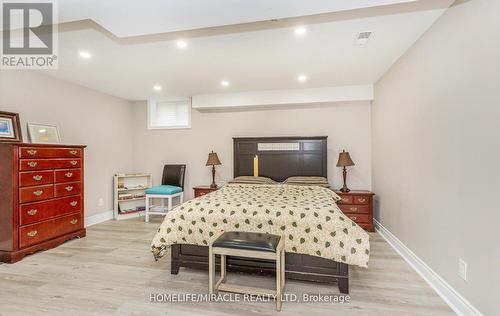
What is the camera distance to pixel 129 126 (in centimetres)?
540

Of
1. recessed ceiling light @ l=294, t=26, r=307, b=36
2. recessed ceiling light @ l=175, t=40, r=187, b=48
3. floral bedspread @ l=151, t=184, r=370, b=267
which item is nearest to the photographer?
floral bedspread @ l=151, t=184, r=370, b=267

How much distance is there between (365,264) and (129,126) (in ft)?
16.8

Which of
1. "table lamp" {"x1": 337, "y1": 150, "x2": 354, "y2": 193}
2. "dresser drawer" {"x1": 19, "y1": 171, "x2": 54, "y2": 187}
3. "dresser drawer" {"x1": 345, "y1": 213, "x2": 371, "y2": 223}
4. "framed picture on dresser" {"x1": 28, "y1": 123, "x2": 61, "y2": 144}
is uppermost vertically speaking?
"framed picture on dresser" {"x1": 28, "y1": 123, "x2": 61, "y2": 144}

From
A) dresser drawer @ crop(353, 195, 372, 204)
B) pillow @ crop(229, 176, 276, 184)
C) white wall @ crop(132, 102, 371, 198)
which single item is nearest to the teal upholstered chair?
white wall @ crop(132, 102, 371, 198)

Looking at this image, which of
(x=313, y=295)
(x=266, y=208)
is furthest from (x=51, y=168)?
(x=313, y=295)

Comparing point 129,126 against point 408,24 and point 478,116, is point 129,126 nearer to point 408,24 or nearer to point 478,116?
point 408,24

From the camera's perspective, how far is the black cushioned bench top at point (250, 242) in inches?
78.4

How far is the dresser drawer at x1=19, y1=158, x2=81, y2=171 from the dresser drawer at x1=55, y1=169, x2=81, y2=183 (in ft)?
0.23

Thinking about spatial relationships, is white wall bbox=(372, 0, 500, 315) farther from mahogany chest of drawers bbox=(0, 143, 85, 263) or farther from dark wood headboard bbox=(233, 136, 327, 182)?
mahogany chest of drawers bbox=(0, 143, 85, 263)

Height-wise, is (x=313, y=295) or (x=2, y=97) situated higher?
(x=2, y=97)

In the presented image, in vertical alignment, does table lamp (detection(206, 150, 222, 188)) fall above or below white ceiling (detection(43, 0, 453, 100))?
below

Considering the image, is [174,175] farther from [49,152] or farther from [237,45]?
[237,45]

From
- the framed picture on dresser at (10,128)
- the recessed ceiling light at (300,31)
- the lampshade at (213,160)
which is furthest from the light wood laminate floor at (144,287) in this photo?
the recessed ceiling light at (300,31)

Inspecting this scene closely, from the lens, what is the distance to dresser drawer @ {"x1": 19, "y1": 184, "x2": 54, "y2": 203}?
9.74ft
